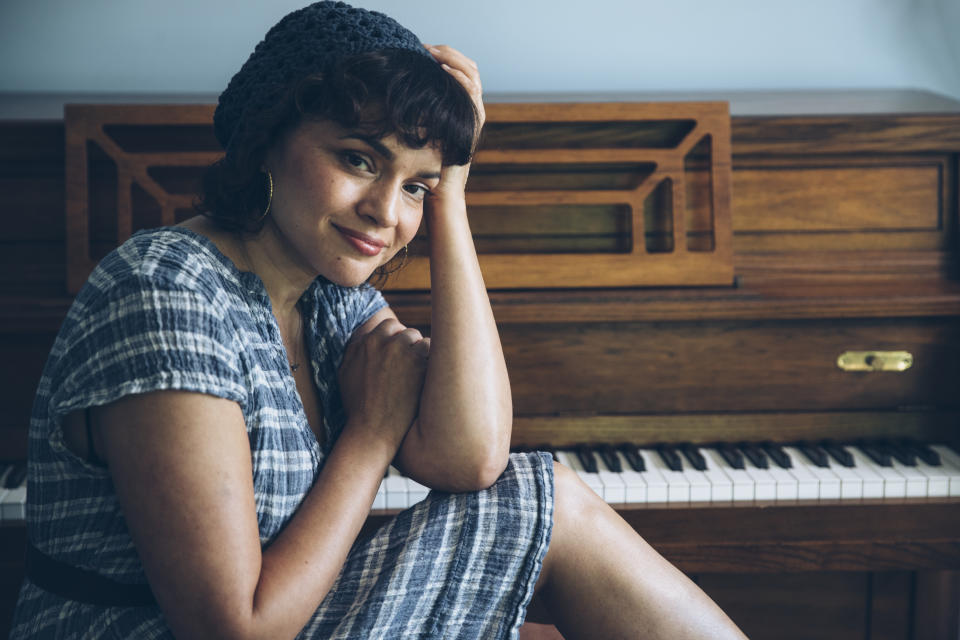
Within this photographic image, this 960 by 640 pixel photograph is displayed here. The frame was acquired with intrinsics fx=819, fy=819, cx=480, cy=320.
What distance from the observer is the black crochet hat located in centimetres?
106

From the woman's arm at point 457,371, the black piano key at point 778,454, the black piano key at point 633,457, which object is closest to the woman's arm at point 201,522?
the woman's arm at point 457,371

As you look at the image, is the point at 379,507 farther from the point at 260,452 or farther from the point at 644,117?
the point at 644,117

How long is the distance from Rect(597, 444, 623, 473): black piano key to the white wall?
4.24 ft

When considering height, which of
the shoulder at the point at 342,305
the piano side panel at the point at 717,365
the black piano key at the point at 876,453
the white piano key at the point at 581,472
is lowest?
the white piano key at the point at 581,472

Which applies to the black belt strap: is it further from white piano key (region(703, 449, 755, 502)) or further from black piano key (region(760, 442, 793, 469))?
black piano key (region(760, 442, 793, 469))

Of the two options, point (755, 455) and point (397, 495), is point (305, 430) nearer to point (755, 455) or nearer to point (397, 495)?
point (397, 495)

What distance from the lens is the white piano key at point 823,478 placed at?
5.36ft

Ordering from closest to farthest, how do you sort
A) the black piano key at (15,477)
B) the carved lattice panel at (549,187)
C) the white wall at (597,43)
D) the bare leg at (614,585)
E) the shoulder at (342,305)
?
the bare leg at (614,585)
the shoulder at (342,305)
the black piano key at (15,477)
the carved lattice panel at (549,187)
the white wall at (597,43)

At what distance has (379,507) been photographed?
161 cm

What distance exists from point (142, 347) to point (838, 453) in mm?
1421

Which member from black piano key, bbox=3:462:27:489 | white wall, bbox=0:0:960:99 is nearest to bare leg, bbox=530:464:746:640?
black piano key, bbox=3:462:27:489

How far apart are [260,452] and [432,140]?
1.53 feet

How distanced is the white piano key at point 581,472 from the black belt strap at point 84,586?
0.87 m

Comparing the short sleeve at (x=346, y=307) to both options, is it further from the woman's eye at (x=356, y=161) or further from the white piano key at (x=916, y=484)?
the white piano key at (x=916, y=484)
